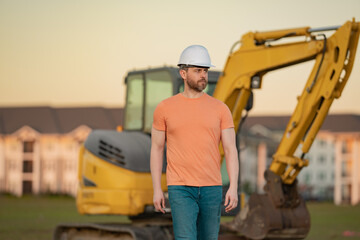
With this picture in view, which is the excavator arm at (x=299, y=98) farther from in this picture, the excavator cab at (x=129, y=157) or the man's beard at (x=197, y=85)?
the man's beard at (x=197, y=85)

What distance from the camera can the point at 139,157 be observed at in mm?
11250

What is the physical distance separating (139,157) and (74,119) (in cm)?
8142

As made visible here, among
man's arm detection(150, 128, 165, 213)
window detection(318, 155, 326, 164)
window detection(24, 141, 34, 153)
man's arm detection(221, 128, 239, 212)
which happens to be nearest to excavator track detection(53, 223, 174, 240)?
man's arm detection(150, 128, 165, 213)

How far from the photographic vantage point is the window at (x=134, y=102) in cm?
1180

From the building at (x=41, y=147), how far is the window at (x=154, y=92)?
7667 centimetres

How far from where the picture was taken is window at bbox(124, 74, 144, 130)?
38.7ft

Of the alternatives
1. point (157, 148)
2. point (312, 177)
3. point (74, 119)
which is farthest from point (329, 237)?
point (312, 177)

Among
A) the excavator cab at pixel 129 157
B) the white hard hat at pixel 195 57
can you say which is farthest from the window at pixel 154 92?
the white hard hat at pixel 195 57

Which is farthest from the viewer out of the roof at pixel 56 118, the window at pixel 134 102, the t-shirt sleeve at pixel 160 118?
the roof at pixel 56 118

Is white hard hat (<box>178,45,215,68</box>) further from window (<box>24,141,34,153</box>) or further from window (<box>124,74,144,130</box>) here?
window (<box>24,141,34,153</box>)

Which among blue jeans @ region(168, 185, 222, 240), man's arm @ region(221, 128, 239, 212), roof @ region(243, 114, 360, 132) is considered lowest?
roof @ region(243, 114, 360, 132)

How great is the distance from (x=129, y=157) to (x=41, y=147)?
3167 inches

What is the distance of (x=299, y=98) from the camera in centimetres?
1084

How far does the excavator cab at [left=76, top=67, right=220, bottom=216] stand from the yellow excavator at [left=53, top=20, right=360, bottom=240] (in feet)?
0.05
